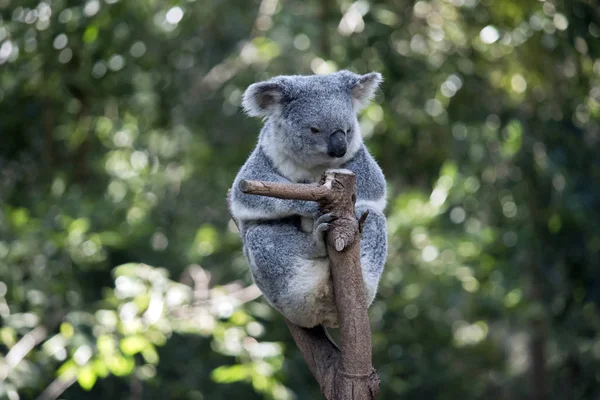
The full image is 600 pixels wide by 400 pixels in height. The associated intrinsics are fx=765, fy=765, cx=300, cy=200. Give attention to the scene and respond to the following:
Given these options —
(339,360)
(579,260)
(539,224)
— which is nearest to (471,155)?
(539,224)

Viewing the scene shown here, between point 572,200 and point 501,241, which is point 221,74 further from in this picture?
point 572,200

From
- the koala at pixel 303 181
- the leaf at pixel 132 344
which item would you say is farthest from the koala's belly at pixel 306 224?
the leaf at pixel 132 344

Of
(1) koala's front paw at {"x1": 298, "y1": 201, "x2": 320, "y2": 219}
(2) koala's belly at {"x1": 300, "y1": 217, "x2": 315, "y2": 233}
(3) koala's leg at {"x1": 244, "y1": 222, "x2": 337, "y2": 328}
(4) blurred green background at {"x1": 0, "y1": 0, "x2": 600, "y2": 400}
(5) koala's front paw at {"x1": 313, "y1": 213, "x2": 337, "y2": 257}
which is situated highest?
(5) koala's front paw at {"x1": 313, "y1": 213, "x2": 337, "y2": 257}

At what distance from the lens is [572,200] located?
197 inches

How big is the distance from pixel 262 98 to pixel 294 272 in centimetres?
74

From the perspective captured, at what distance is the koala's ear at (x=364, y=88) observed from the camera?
312cm

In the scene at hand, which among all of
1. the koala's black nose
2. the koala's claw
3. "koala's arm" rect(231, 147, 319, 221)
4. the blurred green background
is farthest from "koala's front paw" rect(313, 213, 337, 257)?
the blurred green background

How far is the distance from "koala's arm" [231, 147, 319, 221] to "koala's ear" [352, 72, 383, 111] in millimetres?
456

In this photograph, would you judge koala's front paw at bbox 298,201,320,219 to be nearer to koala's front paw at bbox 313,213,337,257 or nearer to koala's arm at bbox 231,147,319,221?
koala's arm at bbox 231,147,319,221

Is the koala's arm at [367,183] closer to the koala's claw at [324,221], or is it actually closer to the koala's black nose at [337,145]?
the koala's black nose at [337,145]

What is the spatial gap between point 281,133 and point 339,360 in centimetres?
94

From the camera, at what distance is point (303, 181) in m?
3.08

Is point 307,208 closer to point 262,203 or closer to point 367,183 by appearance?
point 262,203

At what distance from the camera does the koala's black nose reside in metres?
2.87
